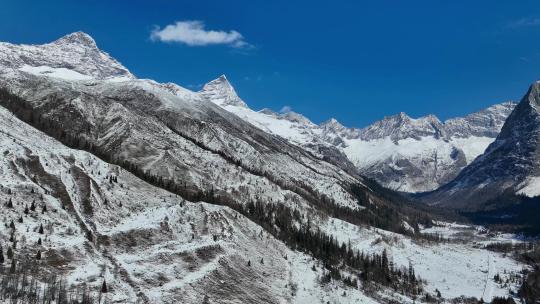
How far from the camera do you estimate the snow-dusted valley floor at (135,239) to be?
94312 mm

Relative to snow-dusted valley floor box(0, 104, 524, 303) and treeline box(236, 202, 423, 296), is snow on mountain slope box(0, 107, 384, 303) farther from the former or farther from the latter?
treeline box(236, 202, 423, 296)

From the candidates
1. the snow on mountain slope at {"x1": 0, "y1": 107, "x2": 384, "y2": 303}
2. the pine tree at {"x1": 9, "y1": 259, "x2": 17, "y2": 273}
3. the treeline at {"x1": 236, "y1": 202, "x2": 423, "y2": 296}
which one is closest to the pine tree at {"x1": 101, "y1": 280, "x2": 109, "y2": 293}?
the snow on mountain slope at {"x1": 0, "y1": 107, "x2": 384, "y2": 303}

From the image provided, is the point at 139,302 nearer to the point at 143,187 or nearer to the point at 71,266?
the point at 71,266

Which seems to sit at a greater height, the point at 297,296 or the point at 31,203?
the point at 31,203

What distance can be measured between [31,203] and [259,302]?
1949 inches

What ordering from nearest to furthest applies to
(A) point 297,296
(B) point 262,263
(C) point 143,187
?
(A) point 297,296
(B) point 262,263
(C) point 143,187

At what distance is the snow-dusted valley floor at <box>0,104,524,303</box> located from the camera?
309 ft

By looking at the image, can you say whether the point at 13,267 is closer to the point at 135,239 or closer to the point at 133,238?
the point at 133,238

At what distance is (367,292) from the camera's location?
142000mm

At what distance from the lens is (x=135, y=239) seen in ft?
373

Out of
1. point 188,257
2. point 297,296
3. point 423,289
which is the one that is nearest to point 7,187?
point 188,257

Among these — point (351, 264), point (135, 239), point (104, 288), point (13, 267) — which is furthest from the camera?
point (351, 264)

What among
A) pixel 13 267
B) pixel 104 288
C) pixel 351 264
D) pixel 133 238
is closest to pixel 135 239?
pixel 133 238

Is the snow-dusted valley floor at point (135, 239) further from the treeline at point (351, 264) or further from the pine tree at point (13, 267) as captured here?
the treeline at point (351, 264)
